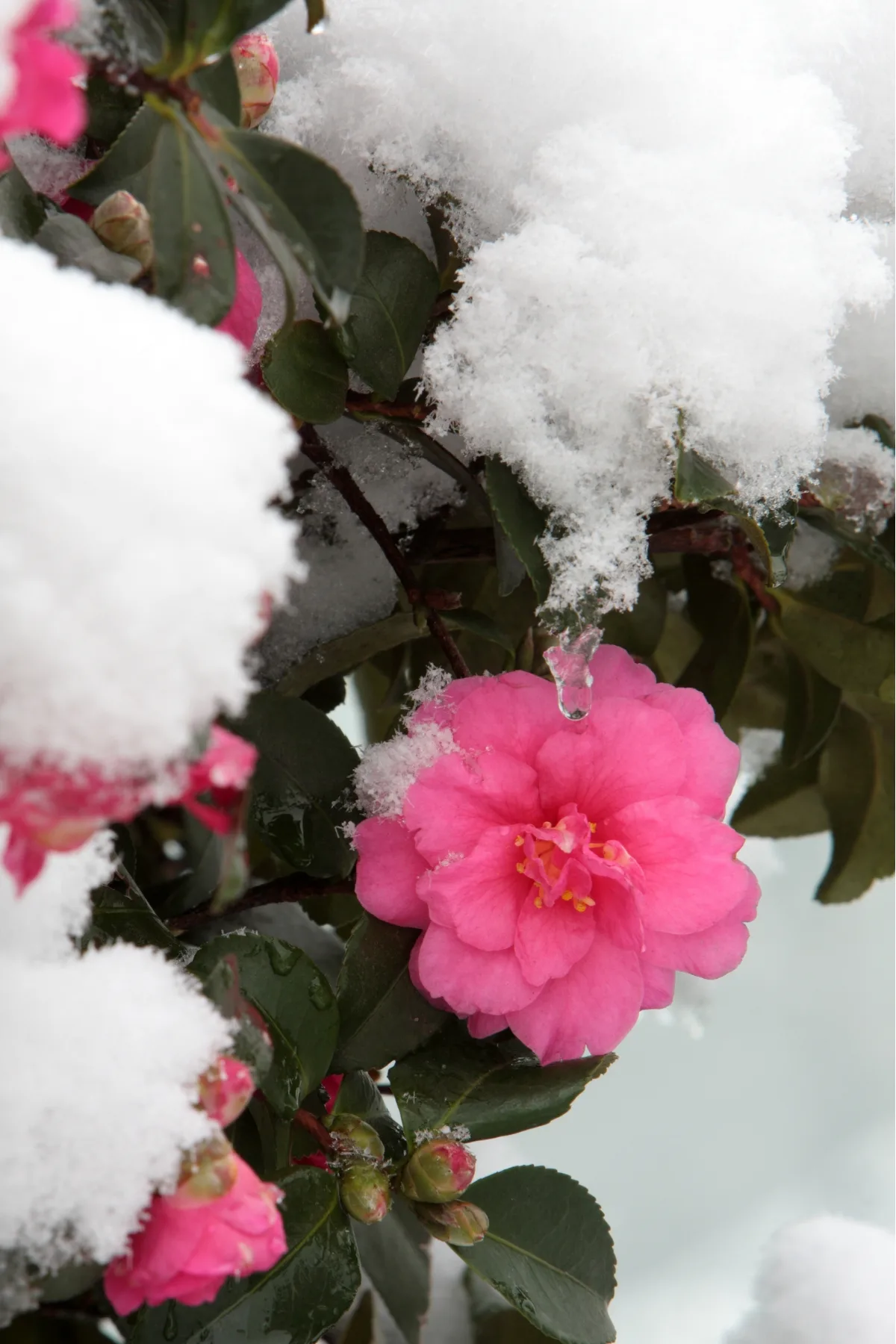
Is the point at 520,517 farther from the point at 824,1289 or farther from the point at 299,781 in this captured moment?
the point at 824,1289

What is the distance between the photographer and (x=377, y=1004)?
1.32 ft

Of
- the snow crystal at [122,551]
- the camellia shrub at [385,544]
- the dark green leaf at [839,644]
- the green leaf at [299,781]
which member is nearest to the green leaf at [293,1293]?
the camellia shrub at [385,544]

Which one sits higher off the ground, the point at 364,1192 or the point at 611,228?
the point at 611,228

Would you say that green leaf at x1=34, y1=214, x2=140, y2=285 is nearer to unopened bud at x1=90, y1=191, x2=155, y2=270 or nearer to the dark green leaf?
unopened bud at x1=90, y1=191, x2=155, y2=270

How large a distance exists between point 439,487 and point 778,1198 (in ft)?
2.04

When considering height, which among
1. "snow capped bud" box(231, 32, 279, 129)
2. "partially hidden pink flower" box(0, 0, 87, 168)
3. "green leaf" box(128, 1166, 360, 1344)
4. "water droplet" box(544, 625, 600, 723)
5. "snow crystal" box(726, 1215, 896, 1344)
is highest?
"partially hidden pink flower" box(0, 0, 87, 168)

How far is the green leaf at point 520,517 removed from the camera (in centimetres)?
37

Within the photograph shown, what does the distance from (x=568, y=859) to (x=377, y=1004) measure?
83mm

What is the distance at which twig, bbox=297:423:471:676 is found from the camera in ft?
1.45

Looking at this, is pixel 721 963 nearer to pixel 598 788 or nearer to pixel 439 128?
pixel 598 788

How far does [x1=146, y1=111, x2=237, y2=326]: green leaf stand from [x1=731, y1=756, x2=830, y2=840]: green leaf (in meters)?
0.46

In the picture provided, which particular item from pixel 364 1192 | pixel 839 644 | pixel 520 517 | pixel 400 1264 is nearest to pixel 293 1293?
pixel 364 1192

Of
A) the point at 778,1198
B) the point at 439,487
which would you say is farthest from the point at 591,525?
the point at 778,1198

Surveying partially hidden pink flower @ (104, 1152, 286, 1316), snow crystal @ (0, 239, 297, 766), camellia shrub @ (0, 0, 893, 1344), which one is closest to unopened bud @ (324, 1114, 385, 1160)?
camellia shrub @ (0, 0, 893, 1344)
